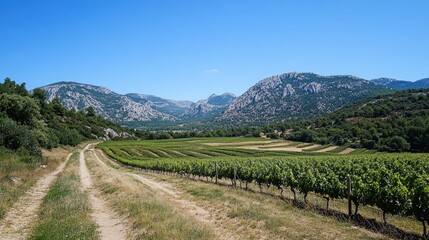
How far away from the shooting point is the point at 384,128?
134000mm

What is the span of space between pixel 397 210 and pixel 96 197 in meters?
22.5

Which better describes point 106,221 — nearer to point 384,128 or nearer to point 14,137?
point 14,137

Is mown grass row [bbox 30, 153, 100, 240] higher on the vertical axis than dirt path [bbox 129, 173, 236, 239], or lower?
higher

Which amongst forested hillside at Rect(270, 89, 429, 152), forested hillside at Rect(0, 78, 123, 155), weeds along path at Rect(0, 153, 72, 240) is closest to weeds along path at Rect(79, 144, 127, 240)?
weeds along path at Rect(0, 153, 72, 240)

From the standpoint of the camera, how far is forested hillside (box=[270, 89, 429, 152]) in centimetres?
11000

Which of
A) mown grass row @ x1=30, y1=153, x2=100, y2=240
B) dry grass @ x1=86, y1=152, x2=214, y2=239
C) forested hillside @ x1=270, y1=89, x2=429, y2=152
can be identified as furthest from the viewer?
forested hillside @ x1=270, y1=89, x2=429, y2=152

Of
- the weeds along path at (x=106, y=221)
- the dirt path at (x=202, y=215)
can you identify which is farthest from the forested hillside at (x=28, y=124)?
the dirt path at (x=202, y=215)

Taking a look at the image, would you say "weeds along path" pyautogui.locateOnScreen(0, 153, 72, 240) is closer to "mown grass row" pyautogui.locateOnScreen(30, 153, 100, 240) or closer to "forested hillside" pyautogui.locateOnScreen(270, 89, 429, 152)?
"mown grass row" pyautogui.locateOnScreen(30, 153, 100, 240)

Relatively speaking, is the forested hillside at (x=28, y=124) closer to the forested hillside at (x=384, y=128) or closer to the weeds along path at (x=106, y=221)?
the weeds along path at (x=106, y=221)

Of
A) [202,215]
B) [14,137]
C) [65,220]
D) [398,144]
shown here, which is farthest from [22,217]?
[398,144]

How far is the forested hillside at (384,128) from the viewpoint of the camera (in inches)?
4331

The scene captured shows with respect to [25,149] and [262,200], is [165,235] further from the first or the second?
[25,149]

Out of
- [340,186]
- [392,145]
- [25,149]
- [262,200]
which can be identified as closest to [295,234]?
[340,186]

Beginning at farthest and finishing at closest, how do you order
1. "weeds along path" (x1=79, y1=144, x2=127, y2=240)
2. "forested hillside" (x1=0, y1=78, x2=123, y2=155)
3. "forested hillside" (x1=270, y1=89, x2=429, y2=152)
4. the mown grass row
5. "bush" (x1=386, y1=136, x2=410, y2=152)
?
"forested hillside" (x1=270, y1=89, x2=429, y2=152) → "bush" (x1=386, y1=136, x2=410, y2=152) → "forested hillside" (x1=0, y1=78, x2=123, y2=155) → "weeds along path" (x1=79, y1=144, x2=127, y2=240) → the mown grass row
